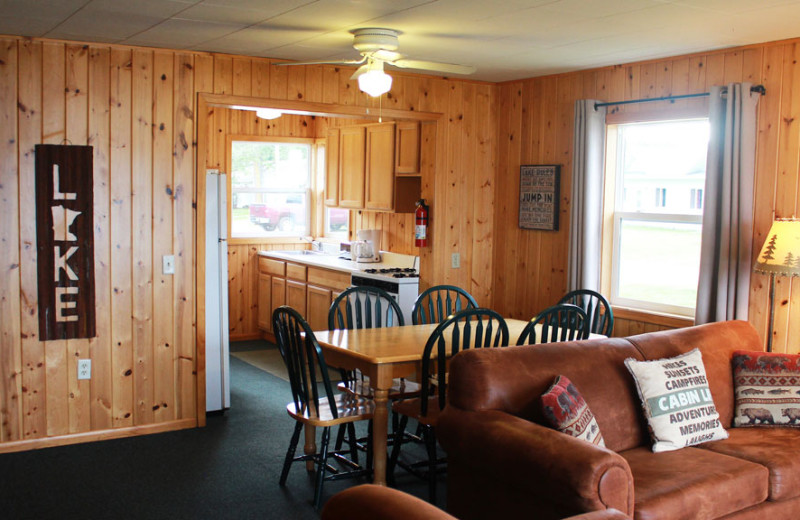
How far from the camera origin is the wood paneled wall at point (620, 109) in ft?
14.1

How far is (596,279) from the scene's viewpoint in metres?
5.32

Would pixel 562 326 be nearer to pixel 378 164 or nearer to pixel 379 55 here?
pixel 379 55

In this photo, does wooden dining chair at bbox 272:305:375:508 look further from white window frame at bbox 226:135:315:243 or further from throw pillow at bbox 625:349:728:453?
white window frame at bbox 226:135:315:243

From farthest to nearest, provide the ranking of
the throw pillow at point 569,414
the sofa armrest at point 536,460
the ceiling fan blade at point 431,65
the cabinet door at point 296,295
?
the cabinet door at point 296,295
the ceiling fan blade at point 431,65
the throw pillow at point 569,414
the sofa armrest at point 536,460

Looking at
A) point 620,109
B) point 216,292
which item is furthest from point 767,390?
point 216,292

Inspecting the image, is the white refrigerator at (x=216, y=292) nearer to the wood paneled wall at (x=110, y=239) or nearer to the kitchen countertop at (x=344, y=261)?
the wood paneled wall at (x=110, y=239)

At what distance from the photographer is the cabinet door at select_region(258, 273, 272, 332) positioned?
7.75 meters

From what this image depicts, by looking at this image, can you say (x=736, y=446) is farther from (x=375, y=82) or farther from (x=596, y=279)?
(x=375, y=82)

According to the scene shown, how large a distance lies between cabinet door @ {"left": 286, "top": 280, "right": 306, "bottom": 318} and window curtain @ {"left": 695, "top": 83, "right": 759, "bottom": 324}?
147 inches

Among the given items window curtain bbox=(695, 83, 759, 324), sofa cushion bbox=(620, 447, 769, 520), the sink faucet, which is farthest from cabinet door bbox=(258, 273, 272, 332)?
sofa cushion bbox=(620, 447, 769, 520)

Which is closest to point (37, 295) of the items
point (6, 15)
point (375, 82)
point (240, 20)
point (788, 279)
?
point (6, 15)

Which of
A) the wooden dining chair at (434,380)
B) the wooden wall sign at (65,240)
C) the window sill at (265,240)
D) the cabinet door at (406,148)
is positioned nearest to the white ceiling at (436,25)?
the wooden wall sign at (65,240)

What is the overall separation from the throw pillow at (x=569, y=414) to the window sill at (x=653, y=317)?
6.41 feet

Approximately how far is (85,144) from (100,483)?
1972 millimetres
